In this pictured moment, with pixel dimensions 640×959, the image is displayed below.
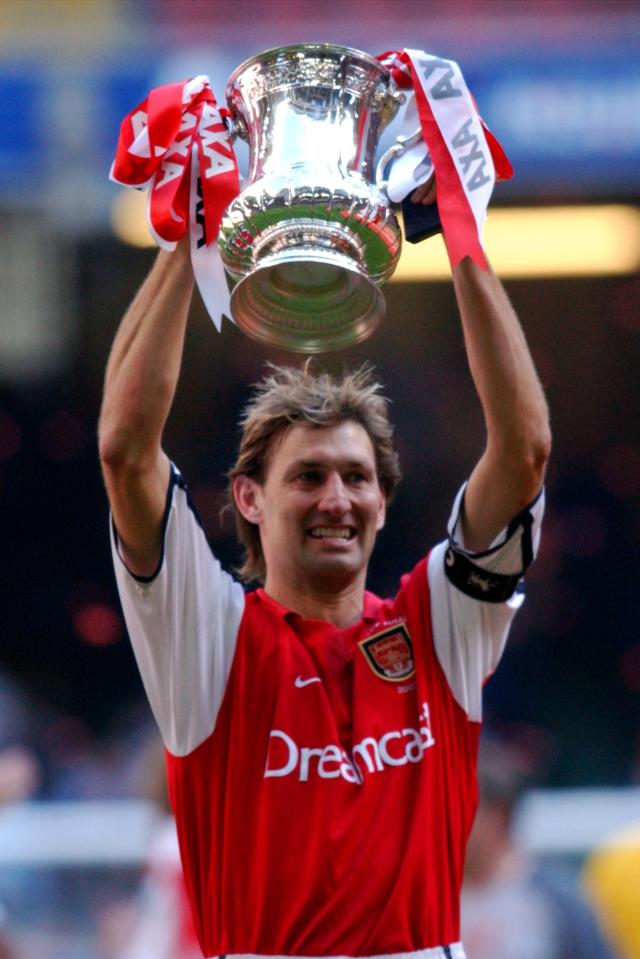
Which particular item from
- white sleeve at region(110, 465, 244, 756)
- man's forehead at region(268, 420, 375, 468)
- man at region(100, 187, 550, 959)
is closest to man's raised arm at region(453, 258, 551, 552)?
man at region(100, 187, 550, 959)

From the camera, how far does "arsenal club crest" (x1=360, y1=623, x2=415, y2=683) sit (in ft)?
8.87

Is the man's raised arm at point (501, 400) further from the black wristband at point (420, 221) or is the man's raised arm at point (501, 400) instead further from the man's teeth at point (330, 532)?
the man's teeth at point (330, 532)

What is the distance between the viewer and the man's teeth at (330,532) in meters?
2.78

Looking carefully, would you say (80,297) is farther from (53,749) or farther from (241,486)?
(241,486)

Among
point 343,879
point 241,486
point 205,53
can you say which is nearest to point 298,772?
point 343,879

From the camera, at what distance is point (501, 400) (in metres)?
2.60

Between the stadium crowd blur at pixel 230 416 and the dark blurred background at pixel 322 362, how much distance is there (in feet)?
0.03

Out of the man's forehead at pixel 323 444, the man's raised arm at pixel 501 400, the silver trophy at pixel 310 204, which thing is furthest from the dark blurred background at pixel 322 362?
the man's raised arm at pixel 501 400

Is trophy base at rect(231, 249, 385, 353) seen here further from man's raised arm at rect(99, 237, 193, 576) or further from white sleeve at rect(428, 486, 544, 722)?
white sleeve at rect(428, 486, 544, 722)

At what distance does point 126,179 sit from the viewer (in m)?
2.50

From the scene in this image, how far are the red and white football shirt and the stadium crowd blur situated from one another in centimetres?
329

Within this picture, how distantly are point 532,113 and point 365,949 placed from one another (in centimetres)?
410

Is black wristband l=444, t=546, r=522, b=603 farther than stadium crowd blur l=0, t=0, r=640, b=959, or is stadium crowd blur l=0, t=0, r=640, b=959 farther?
stadium crowd blur l=0, t=0, r=640, b=959

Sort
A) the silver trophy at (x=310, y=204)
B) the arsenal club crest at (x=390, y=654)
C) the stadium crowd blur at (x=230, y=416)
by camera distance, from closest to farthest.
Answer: the silver trophy at (x=310, y=204)
the arsenal club crest at (x=390, y=654)
the stadium crowd blur at (x=230, y=416)
